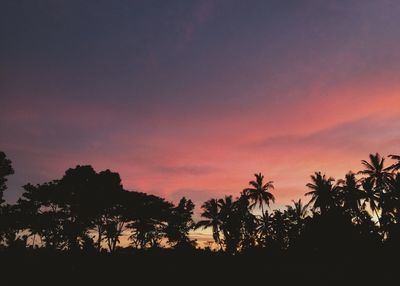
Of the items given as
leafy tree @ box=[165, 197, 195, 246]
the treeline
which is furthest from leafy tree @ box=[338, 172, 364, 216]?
leafy tree @ box=[165, 197, 195, 246]

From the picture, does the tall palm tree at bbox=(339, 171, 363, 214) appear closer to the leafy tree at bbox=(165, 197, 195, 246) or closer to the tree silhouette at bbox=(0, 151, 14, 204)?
the leafy tree at bbox=(165, 197, 195, 246)

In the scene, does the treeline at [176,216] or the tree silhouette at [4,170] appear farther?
the tree silhouette at [4,170]

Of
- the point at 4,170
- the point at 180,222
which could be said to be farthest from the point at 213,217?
the point at 4,170

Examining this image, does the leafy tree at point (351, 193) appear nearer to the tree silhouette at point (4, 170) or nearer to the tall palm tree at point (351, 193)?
the tall palm tree at point (351, 193)

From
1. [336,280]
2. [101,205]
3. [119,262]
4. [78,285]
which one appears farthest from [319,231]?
[101,205]

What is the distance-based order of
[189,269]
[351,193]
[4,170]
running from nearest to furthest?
1. [189,269]
2. [4,170]
3. [351,193]

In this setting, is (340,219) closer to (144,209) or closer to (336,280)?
(336,280)

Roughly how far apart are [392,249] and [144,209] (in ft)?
108

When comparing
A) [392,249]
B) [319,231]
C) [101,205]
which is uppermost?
[101,205]

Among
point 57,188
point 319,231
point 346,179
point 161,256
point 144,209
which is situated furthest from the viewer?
point 346,179

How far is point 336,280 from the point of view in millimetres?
19422

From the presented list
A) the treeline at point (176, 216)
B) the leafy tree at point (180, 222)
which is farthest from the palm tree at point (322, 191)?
the leafy tree at point (180, 222)

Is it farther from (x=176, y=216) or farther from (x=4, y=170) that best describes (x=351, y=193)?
(x=4, y=170)

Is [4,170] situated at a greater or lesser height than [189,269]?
greater
